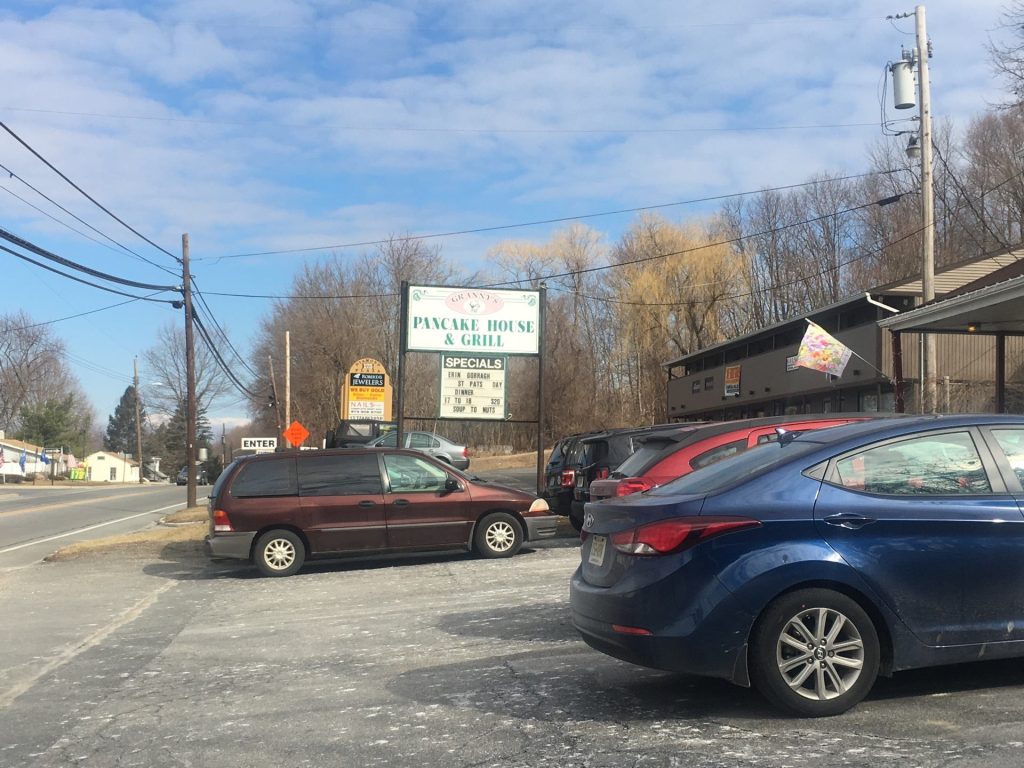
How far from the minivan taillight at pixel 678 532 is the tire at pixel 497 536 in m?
7.64

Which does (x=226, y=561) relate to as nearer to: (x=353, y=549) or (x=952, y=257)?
(x=353, y=549)

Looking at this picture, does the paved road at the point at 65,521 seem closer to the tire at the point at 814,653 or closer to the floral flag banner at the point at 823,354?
the tire at the point at 814,653

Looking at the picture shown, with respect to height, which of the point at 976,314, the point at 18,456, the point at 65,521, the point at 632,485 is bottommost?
the point at 65,521

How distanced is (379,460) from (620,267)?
38112 millimetres

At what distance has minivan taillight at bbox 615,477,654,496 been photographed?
8.33 meters

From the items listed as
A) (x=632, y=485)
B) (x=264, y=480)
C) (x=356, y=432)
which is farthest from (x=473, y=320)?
(x=356, y=432)

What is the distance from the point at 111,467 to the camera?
108 meters

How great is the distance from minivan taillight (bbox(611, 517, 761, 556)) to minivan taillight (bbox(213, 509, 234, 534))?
321 inches

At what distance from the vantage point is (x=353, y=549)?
1205 cm

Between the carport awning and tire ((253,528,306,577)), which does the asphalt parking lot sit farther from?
the carport awning

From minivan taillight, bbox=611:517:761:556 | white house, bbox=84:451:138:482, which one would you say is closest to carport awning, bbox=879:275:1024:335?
minivan taillight, bbox=611:517:761:556

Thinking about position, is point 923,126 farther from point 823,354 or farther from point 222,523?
point 222,523

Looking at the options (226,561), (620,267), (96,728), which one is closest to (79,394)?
(620,267)

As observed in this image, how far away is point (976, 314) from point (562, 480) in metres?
6.85
